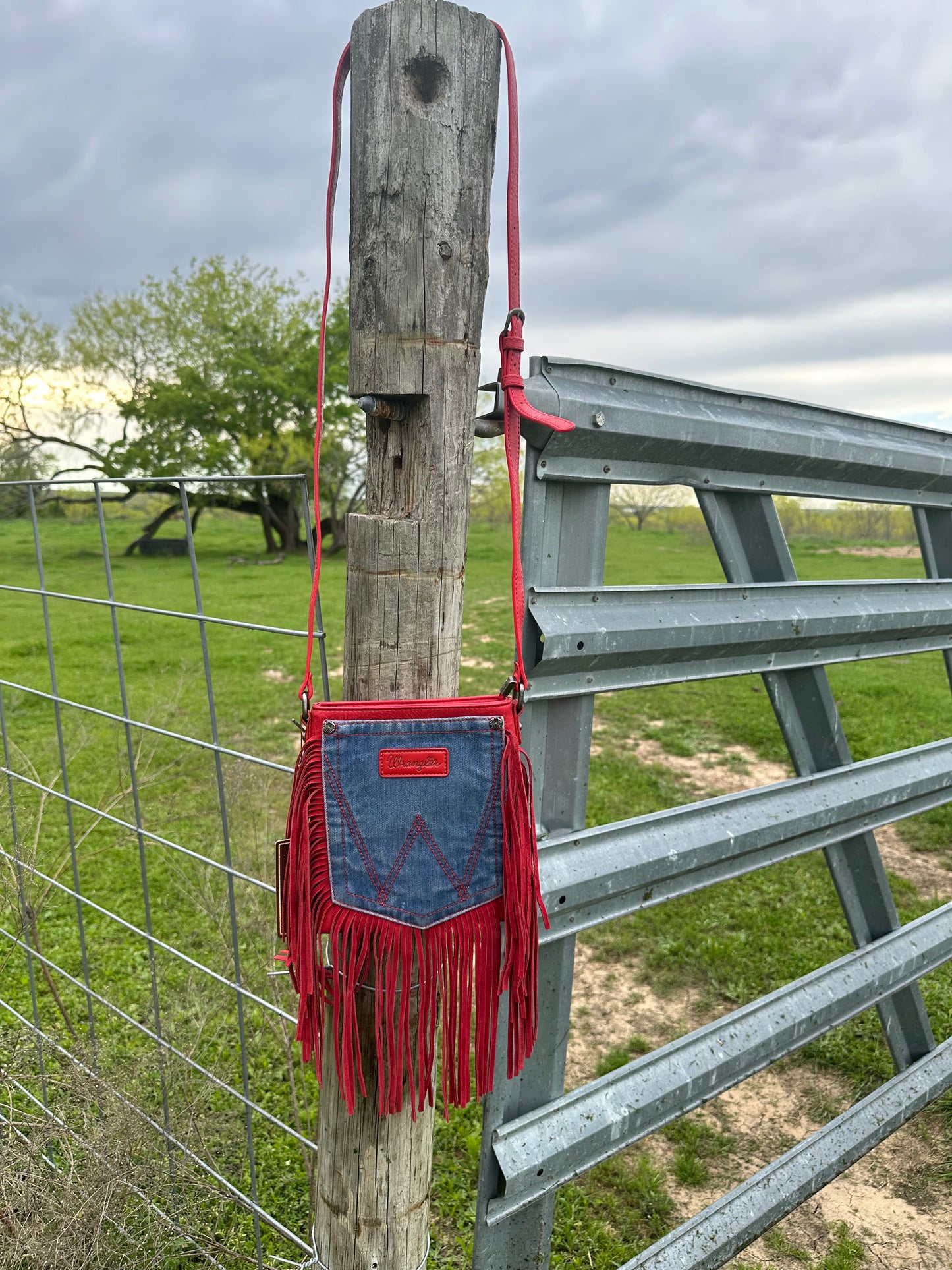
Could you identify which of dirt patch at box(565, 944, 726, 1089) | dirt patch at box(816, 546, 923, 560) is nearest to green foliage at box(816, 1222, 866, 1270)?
dirt patch at box(565, 944, 726, 1089)

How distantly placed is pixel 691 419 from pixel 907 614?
36.0 inches

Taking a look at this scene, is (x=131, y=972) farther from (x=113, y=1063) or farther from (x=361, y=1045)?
(x=361, y=1045)

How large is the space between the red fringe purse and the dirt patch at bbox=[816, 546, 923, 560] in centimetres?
1750

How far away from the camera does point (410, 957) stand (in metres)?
1.28

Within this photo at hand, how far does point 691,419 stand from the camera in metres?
1.59

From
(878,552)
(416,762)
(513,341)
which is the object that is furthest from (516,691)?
(878,552)

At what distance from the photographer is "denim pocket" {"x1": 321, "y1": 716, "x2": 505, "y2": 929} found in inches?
48.9

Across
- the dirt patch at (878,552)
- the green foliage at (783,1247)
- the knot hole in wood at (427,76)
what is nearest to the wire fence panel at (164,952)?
the knot hole in wood at (427,76)

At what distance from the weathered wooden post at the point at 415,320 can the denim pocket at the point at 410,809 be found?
0.12 meters

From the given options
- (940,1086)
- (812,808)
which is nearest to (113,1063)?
(812,808)

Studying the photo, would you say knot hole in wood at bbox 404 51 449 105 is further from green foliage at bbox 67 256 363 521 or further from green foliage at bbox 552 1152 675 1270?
green foliage at bbox 67 256 363 521

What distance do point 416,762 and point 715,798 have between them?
2.74 feet

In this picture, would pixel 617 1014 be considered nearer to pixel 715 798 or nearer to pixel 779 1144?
pixel 779 1144

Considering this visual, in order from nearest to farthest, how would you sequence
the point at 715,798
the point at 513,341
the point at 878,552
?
1. the point at 513,341
2. the point at 715,798
3. the point at 878,552
